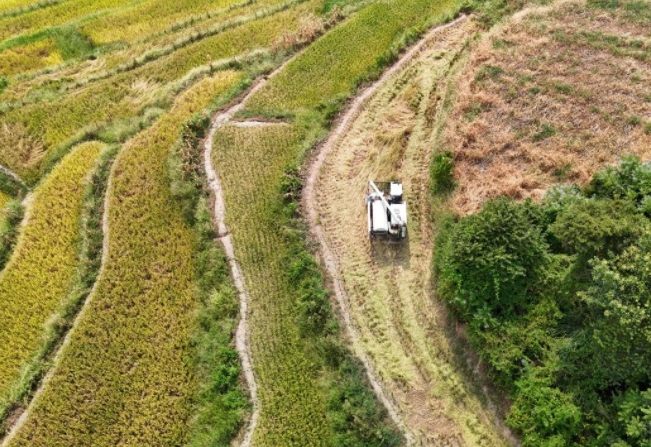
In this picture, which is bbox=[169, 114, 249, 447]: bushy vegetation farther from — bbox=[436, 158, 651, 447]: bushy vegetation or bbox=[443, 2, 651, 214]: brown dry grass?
bbox=[443, 2, 651, 214]: brown dry grass

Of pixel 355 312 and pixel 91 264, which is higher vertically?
pixel 91 264

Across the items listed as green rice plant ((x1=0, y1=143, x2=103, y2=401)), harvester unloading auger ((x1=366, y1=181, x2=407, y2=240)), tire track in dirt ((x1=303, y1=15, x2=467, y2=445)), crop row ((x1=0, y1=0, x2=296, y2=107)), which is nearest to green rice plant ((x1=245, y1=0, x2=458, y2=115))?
tire track in dirt ((x1=303, y1=15, x2=467, y2=445))

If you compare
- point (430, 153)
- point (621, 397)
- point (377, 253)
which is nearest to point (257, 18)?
point (430, 153)

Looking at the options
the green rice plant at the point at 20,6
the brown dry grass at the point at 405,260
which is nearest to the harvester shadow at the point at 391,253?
the brown dry grass at the point at 405,260

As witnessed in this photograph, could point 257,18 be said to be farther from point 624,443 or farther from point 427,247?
point 624,443

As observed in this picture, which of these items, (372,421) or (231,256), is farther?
(231,256)

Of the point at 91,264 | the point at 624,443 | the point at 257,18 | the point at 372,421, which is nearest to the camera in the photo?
the point at 624,443

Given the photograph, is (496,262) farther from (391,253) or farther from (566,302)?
(391,253)
